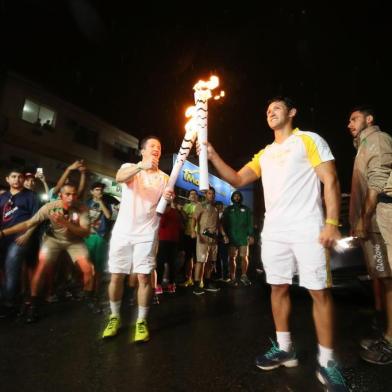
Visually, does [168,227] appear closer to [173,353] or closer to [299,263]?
[173,353]

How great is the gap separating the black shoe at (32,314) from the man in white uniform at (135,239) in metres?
1.22

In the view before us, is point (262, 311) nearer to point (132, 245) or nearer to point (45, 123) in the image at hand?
point (132, 245)

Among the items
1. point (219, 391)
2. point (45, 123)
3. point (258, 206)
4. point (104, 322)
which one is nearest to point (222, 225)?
point (104, 322)

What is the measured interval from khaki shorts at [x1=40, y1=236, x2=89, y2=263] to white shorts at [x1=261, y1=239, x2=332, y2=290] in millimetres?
2922

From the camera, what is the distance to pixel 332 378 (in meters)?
2.18

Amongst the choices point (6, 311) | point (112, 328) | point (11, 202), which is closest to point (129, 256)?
point (112, 328)

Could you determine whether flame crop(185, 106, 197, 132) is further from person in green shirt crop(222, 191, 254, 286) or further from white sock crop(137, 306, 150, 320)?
person in green shirt crop(222, 191, 254, 286)

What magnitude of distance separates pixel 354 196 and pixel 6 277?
4.87 metres

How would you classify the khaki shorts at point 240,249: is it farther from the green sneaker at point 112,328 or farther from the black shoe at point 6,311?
the black shoe at point 6,311

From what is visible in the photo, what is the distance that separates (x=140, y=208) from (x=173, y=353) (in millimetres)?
1593

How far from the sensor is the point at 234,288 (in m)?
7.00

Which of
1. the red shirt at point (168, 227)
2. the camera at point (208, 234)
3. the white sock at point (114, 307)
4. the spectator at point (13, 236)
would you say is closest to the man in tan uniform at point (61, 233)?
the spectator at point (13, 236)

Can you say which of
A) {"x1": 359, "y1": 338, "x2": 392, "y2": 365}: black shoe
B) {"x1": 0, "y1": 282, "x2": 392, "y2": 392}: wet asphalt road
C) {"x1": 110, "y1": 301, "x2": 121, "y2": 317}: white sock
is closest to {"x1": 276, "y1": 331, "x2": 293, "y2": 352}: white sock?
{"x1": 0, "y1": 282, "x2": 392, "y2": 392}: wet asphalt road

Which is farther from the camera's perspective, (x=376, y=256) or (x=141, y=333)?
(x=141, y=333)
